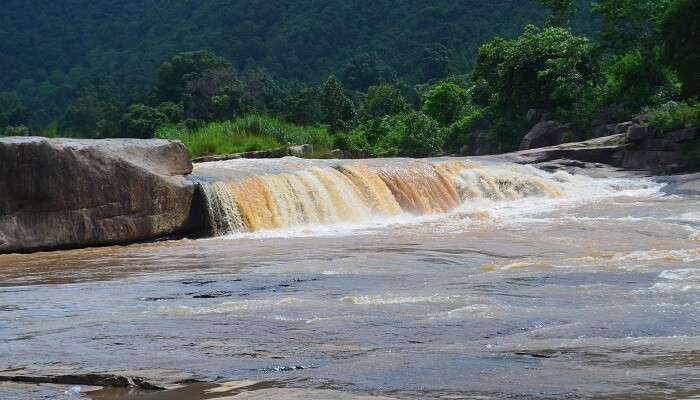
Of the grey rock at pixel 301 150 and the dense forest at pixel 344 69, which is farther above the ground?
the dense forest at pixel 344 69

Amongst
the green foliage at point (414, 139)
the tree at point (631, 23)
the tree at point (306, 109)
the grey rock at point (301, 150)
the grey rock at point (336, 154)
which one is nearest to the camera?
the grey rock at point (301, 150)

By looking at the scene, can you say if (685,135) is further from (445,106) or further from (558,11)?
(445,106)

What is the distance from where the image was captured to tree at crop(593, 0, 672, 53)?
2898cm

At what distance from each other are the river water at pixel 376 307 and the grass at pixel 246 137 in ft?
31.6

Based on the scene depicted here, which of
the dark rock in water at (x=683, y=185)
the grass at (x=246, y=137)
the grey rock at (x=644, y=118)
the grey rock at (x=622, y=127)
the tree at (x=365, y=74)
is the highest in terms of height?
the tree at (x=365, y=74)

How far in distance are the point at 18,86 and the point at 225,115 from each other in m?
28.8

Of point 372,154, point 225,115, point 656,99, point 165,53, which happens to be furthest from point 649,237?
point 165,53

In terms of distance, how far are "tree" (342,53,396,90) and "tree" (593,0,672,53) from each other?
78.6 feet

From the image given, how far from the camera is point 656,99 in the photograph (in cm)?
2722

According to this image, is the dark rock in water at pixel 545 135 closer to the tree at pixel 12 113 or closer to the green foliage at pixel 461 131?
the green foliage at pixel 461 131

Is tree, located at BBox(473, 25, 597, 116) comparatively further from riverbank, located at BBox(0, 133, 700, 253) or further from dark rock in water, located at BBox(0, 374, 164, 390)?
dark rock in water, located at BBox(0, 374, 164, 390)

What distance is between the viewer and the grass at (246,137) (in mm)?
27242

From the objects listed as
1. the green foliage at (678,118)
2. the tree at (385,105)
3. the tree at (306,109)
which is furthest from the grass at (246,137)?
the green foliage at (678,118)

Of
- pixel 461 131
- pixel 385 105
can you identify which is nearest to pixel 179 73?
pixel 385 105
